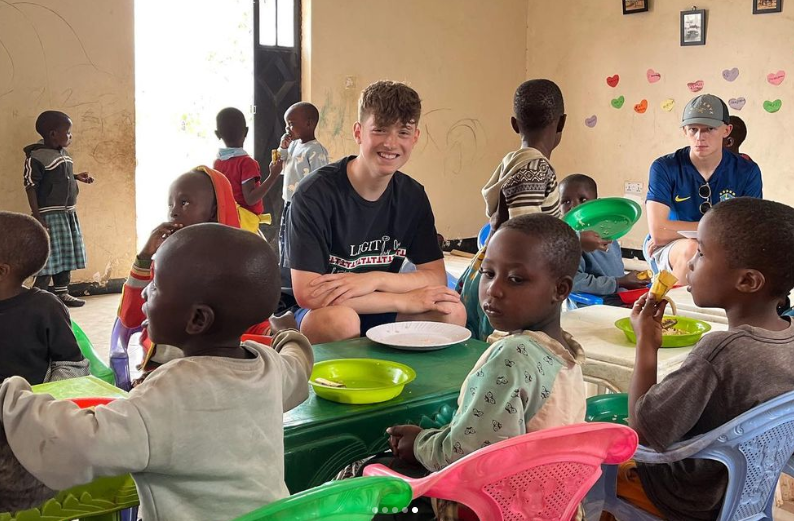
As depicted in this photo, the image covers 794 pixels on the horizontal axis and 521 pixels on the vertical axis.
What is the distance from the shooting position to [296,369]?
1566 millimetres

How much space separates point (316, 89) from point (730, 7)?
13.4ft

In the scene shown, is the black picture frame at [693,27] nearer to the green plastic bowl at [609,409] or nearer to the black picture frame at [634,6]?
the black picture frame at [634,6]

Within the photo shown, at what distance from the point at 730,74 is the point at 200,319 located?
24.1 feet

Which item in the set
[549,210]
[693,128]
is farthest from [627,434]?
[693,128]

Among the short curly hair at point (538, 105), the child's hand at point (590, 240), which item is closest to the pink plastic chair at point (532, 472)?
the child's hand at point (590, 240)

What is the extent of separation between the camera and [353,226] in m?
2.99

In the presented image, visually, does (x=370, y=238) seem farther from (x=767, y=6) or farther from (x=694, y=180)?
(x=767, y=6)

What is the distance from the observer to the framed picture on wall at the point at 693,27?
7.66 meters

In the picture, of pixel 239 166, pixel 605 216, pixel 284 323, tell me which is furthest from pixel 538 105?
pixel 239 166

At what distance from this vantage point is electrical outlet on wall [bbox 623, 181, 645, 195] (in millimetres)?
8220

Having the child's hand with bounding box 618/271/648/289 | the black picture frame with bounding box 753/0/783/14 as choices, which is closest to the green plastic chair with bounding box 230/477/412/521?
the child's hand with bounding box 618/271/648/289

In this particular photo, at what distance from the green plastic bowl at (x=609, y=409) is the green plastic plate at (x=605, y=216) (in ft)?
Answer: 4.51

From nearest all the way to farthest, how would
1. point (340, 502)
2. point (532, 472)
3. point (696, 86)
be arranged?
point (340, 502) < point (532, 472) < point (696, 86)

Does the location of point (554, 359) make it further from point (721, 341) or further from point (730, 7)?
point (730, 7)
